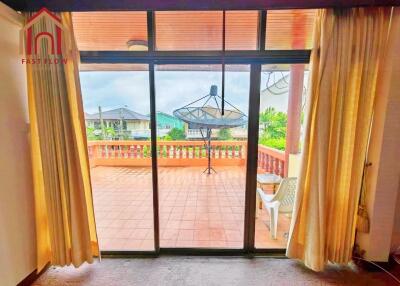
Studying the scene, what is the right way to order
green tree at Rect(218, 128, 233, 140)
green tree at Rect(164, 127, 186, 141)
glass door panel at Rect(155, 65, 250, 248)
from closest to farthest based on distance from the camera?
glass door panel at Rect(155, 65, 250, 248) < green tree at Rect(218, 128, 233, 140) < green tree at Rect(164, 127, 186, 141)

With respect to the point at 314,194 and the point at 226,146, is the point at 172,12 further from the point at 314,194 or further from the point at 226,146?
the point at 226,146

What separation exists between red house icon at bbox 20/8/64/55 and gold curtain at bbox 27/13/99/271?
3cm

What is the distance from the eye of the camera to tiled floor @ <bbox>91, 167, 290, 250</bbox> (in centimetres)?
210

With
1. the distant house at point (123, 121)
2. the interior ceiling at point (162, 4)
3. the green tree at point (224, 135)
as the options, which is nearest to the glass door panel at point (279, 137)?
the interior ceiling at point (162, 4)

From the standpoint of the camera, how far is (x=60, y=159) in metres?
1.55

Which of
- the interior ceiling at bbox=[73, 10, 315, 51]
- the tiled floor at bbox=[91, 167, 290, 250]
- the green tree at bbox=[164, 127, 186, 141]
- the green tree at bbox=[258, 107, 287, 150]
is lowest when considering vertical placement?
the tiled floor at bbox=[91, 167, 290, 250]

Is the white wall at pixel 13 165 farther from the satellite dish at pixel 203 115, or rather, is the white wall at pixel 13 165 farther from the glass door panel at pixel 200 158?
the satellite dish at pixel 203 115

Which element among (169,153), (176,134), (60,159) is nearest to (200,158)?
(169,153)

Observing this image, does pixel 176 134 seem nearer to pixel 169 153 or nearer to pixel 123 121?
pixel 169 153

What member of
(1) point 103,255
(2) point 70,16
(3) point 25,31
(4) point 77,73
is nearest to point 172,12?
(2) point 70,16

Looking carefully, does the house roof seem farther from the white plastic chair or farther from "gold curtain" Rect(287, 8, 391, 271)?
"gold curtain" Rect(287, 8, 391, 271)

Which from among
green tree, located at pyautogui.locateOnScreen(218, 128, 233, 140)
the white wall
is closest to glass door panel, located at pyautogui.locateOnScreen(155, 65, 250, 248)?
green tree, located at pyautogui.locateOnScreen(218, 128, 233, 140)

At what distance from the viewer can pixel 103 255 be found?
75.1 inches

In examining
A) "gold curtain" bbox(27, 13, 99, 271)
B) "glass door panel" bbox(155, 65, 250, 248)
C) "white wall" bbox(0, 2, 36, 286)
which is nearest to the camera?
"white wall" bbox(0, 2, 36, 286)
